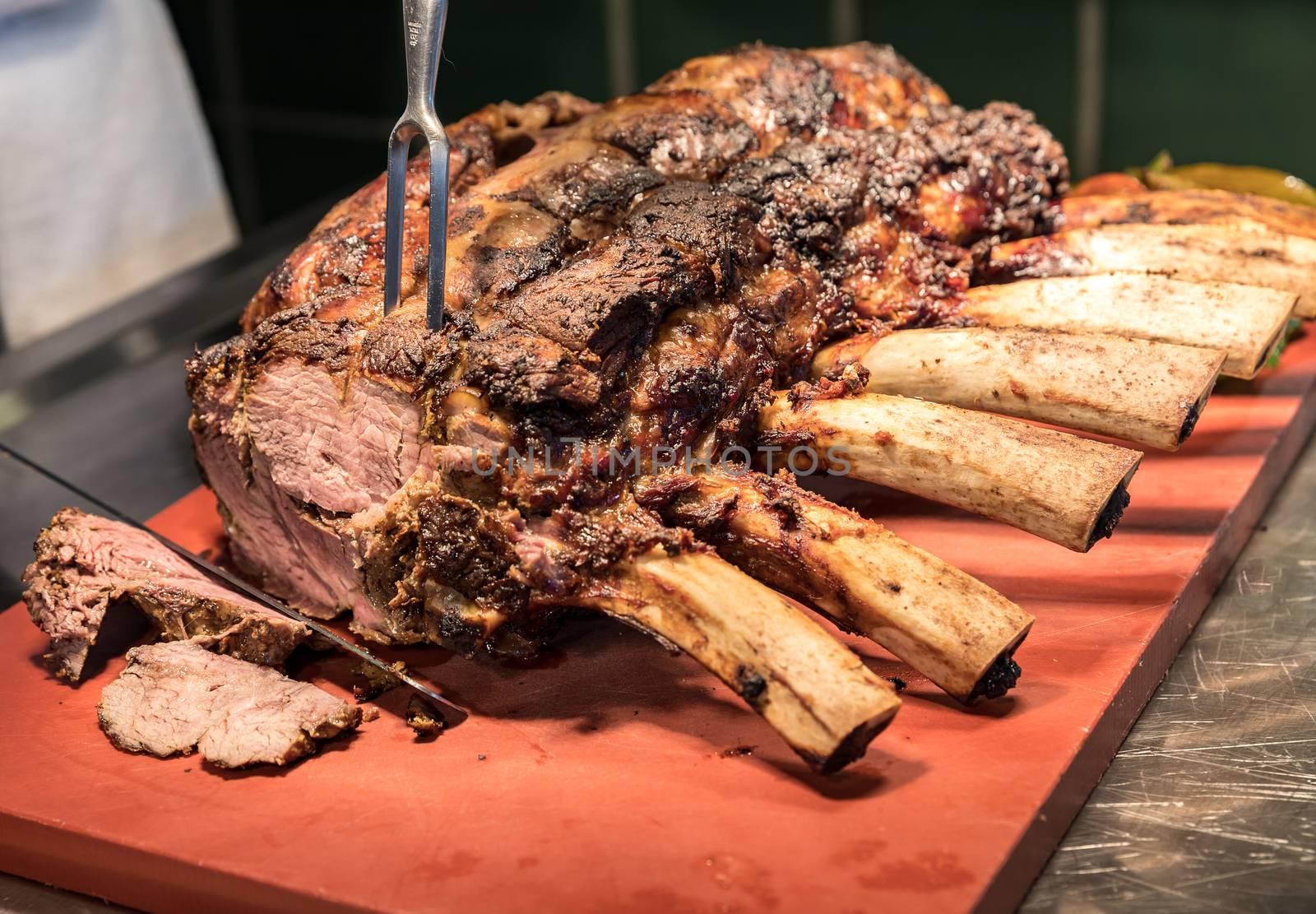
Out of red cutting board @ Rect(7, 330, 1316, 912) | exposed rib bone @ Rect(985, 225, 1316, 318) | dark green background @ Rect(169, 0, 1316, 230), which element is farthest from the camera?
dark green background @ Rect(169, 0, 1316, 230)

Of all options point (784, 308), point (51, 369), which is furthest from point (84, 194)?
point (784, 308)

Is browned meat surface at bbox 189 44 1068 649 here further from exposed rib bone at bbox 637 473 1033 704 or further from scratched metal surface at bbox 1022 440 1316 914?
scratched metal surface at bbox 1022 440 1316 914

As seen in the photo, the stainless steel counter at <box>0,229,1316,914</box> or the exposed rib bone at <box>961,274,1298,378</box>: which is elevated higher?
the exposed rib bone at <box>961,274,1298,378</box>

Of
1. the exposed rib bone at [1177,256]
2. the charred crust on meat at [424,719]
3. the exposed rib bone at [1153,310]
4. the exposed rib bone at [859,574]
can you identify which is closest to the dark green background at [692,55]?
the exposed rib bone at [1177,256]

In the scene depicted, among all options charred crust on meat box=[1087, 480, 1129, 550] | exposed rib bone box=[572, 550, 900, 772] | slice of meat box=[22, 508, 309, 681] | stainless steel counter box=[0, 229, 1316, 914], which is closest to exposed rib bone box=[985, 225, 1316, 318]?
stainless steel counter box=[0, 229, 1316, 914]

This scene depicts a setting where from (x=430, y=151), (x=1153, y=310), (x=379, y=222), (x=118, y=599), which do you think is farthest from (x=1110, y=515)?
(x=118, y=599)

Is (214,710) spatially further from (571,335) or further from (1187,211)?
(1187,211)

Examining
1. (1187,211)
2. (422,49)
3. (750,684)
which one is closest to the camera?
(750,684)
